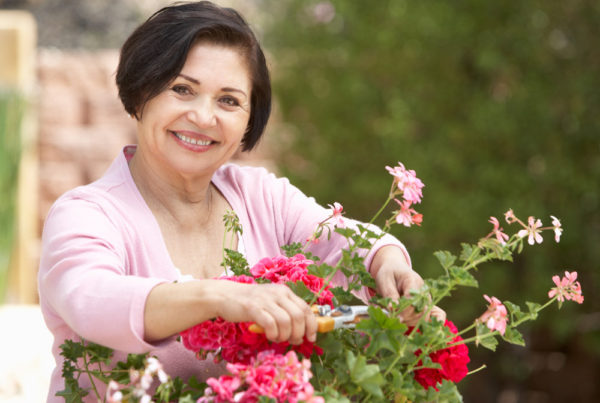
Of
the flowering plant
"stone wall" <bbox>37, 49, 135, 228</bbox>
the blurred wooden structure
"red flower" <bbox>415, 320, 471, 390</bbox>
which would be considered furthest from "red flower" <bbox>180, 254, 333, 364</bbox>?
"stone wall" <bbox>37, 49, 135, 228</bbox>

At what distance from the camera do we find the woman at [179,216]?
1.39 meters

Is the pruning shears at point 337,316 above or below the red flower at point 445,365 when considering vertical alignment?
above

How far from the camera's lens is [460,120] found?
4836 millimetres

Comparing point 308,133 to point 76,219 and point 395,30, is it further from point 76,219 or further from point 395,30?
point 76,219

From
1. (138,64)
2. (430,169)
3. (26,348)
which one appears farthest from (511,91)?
(138,64)

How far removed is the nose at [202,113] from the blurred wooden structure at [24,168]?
464cm

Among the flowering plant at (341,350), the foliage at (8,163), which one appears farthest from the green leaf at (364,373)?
the foliage at (8,163)

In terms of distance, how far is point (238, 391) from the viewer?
1399mm

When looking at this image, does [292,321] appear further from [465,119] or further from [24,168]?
[24,168]

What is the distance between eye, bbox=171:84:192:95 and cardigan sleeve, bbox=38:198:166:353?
1.02 ft

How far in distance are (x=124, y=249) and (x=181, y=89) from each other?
1.23 feet

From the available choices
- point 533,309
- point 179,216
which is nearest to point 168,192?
point 179,216

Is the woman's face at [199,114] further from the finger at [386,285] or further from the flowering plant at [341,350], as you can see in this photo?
the finger at [386,285]

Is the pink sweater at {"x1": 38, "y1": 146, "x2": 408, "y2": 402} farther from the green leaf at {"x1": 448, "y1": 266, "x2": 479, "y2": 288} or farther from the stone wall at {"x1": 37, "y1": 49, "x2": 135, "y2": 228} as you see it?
the stone wall at {"x1": 37, "y1": 49, "x2": 135, "y2": 228}
